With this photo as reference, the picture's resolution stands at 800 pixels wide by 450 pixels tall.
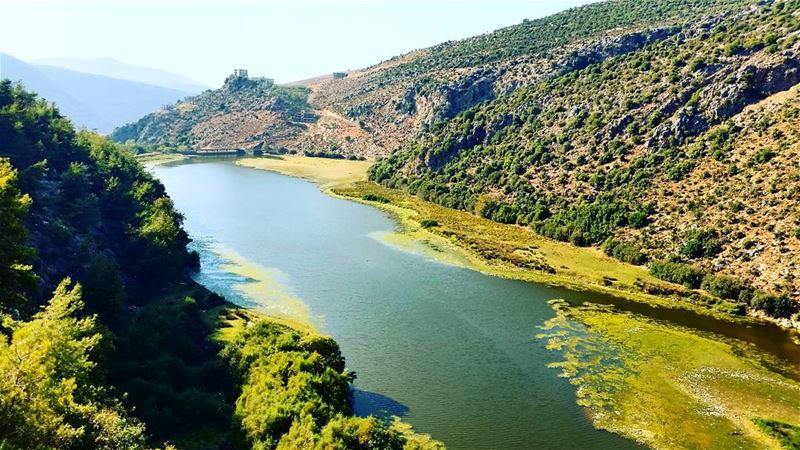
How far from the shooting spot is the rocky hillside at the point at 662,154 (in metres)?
79.6

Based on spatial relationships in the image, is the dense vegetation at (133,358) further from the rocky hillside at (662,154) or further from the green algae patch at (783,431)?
the rocky hillside at (662,154)

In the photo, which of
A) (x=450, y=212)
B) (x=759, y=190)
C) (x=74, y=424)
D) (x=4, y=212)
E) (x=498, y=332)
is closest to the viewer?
(x=74, y=424)

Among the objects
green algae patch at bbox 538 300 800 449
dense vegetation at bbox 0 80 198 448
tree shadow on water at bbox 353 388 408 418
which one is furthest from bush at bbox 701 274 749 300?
dense vegetation at bbox 0 80 198 448

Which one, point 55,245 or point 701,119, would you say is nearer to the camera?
point 55,245

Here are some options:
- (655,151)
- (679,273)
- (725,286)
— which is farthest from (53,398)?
(655,151)

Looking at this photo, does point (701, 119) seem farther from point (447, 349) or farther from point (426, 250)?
point (447, 349)

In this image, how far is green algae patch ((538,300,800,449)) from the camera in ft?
144

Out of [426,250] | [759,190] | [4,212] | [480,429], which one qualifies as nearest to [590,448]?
[480,429]

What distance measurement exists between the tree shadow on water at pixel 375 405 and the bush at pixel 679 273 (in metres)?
48.4

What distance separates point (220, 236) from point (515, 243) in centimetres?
5258

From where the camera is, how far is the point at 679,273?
7612 centimetres

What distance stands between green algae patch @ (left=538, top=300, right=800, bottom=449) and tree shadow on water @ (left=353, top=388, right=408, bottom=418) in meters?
15.6

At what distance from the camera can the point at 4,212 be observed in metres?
37.7

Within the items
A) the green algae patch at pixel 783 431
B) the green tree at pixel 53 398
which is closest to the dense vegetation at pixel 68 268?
the green tree at pixel 53 398
